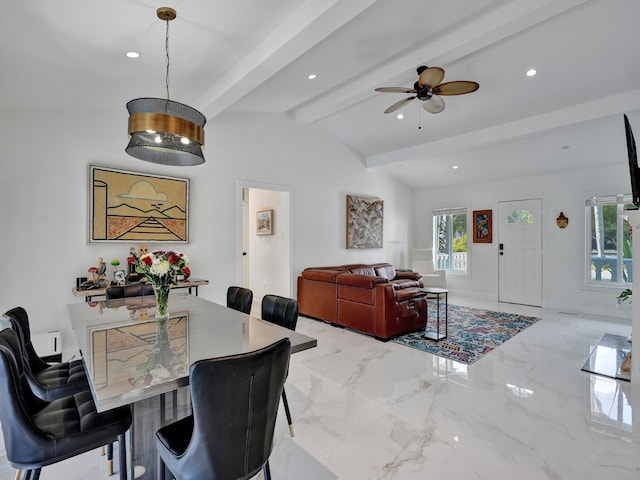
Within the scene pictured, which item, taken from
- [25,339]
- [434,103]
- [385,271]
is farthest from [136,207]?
[385,271]

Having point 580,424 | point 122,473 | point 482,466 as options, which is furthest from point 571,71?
point 122,473

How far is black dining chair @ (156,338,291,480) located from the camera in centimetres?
109

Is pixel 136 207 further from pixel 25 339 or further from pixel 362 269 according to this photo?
pixel 362 269

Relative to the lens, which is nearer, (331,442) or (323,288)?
(331,442)

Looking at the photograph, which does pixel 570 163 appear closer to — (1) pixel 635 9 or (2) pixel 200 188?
(1) pixel 635 9

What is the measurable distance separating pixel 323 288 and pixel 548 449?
135 inches

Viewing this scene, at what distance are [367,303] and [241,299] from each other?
1.94 meters

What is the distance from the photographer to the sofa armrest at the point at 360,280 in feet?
13.9

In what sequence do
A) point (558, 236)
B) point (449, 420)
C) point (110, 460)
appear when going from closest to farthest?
point (110, 460), point (449, 420), point (558, 236)

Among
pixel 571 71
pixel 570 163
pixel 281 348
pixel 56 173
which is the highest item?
pixel 571 71

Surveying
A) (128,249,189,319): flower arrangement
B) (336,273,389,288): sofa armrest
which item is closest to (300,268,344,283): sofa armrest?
(336,273,389,288): sofa armrest

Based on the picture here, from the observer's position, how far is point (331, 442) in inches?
83.8

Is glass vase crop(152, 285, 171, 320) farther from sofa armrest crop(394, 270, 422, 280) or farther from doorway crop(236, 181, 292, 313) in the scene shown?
sofa armrest crop(394, 270, 422, 280)

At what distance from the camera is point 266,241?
638 cm
